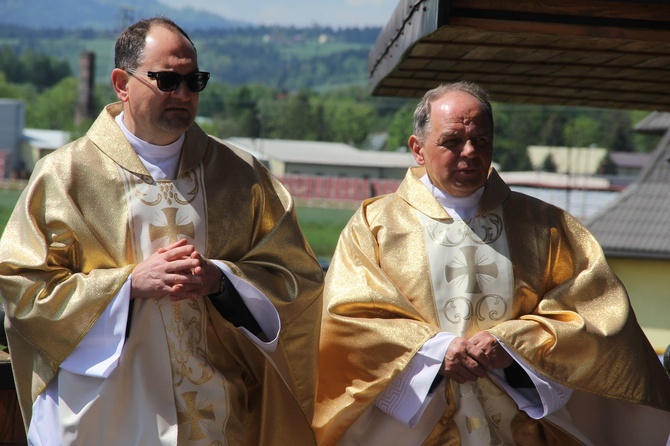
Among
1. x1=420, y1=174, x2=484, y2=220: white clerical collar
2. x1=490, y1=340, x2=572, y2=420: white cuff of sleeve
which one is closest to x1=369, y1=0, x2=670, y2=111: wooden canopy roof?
x1=420, y1=174, x2=484, y2=220: white clerical collar

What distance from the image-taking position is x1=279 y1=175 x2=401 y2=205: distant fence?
205ft

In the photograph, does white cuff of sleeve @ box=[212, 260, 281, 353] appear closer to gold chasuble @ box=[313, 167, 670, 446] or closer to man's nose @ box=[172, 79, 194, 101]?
gold chasuble @ box=[313, 167, 670, 446]

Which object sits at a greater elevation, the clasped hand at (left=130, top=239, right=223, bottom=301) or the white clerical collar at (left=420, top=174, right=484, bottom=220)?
the white clerical collar at (left=420, top=174, right=484, bottom=220)

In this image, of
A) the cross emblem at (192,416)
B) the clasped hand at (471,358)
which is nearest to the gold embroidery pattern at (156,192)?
the cross emblem at (192,416)

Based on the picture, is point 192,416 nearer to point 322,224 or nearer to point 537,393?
point 537,393

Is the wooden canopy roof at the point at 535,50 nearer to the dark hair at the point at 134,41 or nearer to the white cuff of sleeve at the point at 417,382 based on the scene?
the dark hair at the point at 134,41

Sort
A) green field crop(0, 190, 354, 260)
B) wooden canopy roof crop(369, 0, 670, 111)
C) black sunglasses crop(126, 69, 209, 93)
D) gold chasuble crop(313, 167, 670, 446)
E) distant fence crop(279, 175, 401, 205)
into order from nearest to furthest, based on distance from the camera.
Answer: black sunglasses crop(126, 69, 209, 93)
gold chasuble crop(313, 167, 670, 446)
wooden canopy roof crop(369, 0, 670, 111)
green field crop(0, 190, 354, 260)
distant fence crop(279, 175, 401, 205)

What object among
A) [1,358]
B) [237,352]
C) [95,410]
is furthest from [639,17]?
[1,358]

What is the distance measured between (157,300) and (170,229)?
258 millimetres

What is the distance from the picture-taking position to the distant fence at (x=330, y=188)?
205 ft

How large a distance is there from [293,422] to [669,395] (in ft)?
5.04

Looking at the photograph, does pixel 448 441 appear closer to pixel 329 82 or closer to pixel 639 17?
pixel 639 17

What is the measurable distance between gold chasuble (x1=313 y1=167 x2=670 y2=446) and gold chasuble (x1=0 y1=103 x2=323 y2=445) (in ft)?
0.69

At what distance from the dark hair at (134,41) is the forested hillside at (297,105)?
33576mm
